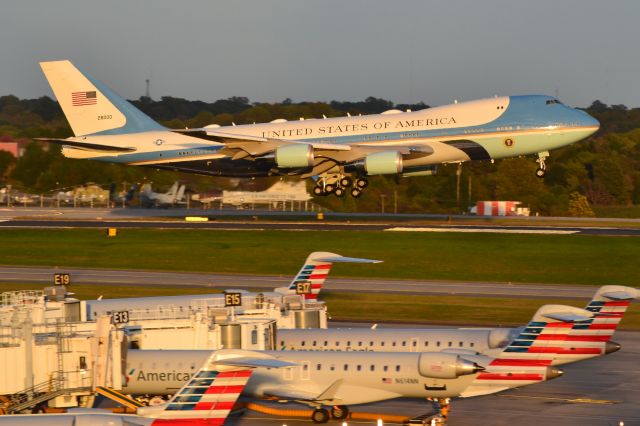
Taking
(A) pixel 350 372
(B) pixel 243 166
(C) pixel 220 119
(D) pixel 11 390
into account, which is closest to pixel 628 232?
(B) pixel 243 166

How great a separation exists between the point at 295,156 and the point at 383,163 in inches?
249

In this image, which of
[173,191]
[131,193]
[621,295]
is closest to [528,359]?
[621,295]

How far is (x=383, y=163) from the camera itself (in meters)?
78.7

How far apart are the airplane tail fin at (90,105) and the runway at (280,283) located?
1310 centimetres

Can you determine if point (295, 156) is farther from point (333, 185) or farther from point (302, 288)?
point (302, 288)

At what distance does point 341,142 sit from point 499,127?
11.9m

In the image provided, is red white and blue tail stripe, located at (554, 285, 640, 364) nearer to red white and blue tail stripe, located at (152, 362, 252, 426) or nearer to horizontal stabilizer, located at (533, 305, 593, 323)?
horizontal stabilizer, located at (533, 305, 593, 323)

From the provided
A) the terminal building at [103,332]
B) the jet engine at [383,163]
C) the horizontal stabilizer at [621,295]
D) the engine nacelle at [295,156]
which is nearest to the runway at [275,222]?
the jet engine at [383,163]

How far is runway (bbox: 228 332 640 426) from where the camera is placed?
37.4m

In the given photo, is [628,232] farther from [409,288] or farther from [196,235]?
[196,235]

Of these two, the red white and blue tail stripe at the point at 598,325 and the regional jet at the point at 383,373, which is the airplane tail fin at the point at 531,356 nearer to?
the regional jet at the point at 383,373

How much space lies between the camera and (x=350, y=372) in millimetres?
35906

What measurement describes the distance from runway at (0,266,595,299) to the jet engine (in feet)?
25.5

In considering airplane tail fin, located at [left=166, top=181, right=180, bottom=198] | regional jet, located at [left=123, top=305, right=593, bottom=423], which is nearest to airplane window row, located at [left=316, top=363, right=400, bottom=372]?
regional jet, located at [left=123, top=305, right=593, bottom=423]
